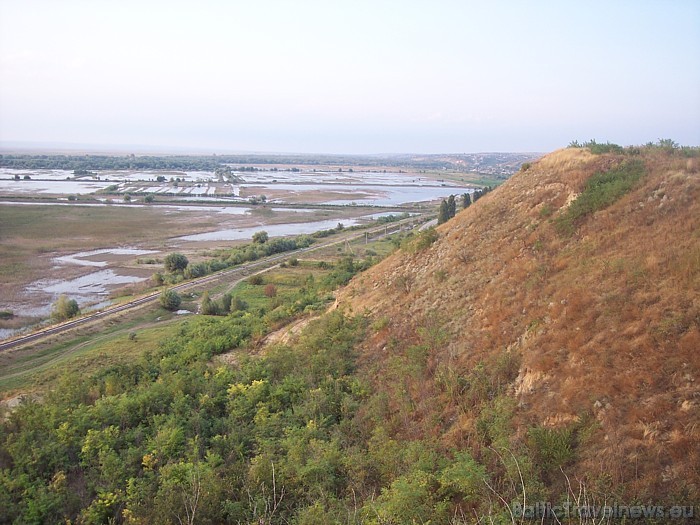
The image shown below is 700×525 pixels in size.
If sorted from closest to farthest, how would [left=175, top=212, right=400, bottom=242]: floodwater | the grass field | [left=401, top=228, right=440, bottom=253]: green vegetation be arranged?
the grass field → [left=401, top=228, right=440, bottom=253]: green vegetation → [left=175, top=212, right=400, bottom=242]: floodwater

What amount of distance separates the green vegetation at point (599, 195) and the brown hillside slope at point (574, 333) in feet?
0.98

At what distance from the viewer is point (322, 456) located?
936 cm

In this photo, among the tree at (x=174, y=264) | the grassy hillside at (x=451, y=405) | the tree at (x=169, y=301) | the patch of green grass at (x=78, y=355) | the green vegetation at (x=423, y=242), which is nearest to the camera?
the grassy hillside at (x=451, y=405)

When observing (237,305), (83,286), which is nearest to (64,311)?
(83,286)

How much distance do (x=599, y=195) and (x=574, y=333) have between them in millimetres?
7283

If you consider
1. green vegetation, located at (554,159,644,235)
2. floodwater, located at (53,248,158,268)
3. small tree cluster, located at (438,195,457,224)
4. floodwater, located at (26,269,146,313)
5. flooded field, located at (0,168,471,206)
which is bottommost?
floodwater, located at (26,269,146,313)

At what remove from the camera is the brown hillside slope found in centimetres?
746

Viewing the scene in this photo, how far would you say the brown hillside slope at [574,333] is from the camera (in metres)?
7.46

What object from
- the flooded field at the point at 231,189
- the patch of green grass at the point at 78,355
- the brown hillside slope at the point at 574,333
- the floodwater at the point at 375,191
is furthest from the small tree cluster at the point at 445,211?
the flooded field at the point at 231,189

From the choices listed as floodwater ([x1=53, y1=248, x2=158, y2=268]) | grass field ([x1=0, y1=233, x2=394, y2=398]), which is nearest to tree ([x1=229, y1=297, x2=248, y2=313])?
grass field ([x1=0, y1=233, x2=394, y2=398])

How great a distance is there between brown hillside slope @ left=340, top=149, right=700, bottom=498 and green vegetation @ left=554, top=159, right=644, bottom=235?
300 millimetres

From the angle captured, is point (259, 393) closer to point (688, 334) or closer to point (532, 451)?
point (532, 451)

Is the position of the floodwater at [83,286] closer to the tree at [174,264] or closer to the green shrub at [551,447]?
the tree at [174,264]

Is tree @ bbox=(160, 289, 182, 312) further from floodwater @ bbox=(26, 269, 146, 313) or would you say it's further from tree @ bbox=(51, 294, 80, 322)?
floodwater @ bbox=(26, 269, 146, 313)
